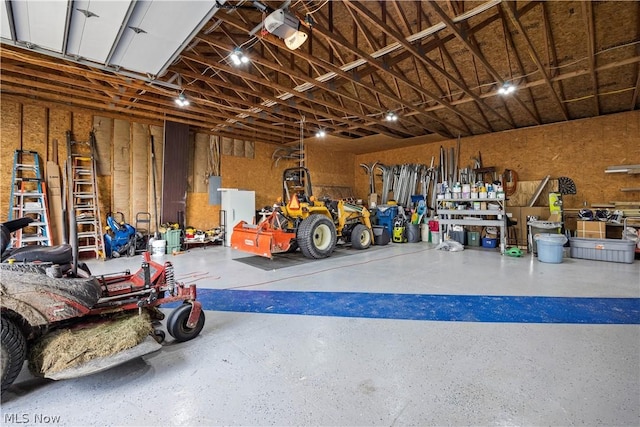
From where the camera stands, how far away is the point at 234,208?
7.98 m

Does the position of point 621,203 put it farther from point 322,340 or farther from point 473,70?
point 322,340

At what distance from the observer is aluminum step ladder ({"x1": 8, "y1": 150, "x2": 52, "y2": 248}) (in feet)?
17.9

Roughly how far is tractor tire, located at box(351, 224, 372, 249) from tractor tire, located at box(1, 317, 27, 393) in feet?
19.5

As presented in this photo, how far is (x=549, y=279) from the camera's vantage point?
420 centimetres

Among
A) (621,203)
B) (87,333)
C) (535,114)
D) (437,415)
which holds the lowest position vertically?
(437,415)

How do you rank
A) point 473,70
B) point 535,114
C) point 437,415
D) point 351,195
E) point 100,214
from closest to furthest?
point 437,415
point 473,70
point 100,214
point 535,114
point 351,195

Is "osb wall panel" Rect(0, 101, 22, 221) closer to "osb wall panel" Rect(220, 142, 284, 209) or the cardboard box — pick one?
"osb wall panel" Rect(220, 142, 284, 209)

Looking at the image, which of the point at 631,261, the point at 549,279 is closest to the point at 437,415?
Answer: the point at 549,279

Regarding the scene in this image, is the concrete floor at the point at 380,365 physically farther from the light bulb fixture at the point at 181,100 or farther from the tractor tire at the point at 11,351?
the light bulb fixture at the point at 181,100

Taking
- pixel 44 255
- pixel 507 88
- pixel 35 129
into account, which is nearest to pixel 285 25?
pixel 44 255

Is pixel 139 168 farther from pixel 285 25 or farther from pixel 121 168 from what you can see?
pixel 285 25

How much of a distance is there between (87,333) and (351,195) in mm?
10175

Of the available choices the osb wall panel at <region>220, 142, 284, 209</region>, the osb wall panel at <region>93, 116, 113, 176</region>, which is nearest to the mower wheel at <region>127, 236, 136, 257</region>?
the osb wall panel at <region>93, 116, 113, 176</region>

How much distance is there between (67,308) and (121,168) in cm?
633
